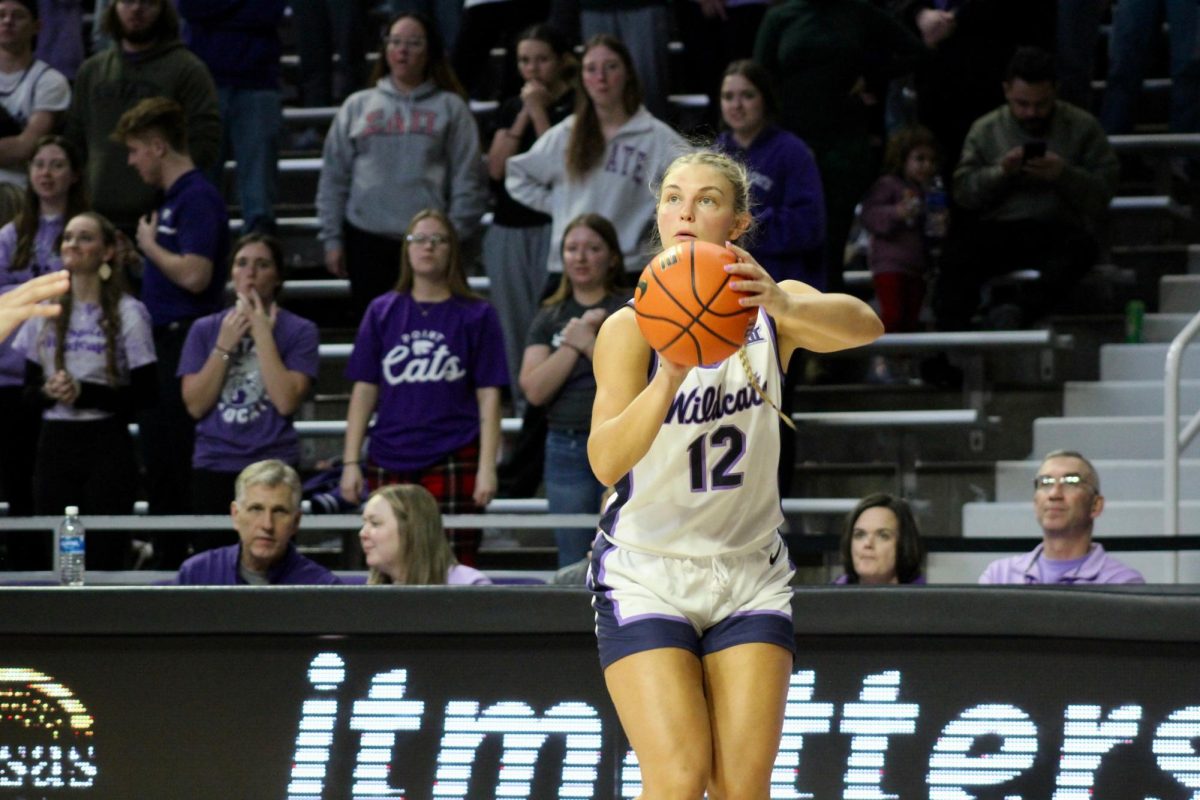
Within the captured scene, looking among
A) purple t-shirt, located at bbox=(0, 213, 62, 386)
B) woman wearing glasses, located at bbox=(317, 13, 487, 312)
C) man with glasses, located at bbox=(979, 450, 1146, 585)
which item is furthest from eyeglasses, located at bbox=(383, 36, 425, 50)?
man with glasses, located at bbox=(979, 450, 1146, 585)

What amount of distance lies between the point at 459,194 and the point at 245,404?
6.08ft

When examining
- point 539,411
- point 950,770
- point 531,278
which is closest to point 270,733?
point 950,770

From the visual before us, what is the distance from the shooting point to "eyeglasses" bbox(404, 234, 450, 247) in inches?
307

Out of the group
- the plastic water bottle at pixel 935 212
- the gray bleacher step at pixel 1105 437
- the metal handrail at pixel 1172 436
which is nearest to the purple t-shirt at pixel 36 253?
the plastic water bottle at pixel 935 212

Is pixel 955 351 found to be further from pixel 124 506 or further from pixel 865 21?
pixel 124 506

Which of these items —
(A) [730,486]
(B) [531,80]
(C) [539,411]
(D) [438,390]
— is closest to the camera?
(A) [730,486]

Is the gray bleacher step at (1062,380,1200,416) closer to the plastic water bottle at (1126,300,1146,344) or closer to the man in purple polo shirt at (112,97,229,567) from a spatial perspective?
the plastic water bottle at (1126,300,1146,344)

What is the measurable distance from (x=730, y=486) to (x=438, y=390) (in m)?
3.89

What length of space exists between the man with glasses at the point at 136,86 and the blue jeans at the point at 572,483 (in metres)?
2.83

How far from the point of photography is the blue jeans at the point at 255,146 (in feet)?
32.5

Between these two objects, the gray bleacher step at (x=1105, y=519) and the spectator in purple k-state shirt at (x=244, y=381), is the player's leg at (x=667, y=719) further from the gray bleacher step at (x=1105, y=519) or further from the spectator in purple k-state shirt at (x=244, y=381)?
the gray bleacher step at (x=1105, y=519)

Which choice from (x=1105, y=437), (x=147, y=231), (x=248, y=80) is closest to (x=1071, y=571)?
(x=1105, y=437)

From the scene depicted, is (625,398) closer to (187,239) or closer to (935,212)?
(187,239)

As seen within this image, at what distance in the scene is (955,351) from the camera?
9391 millimetres
